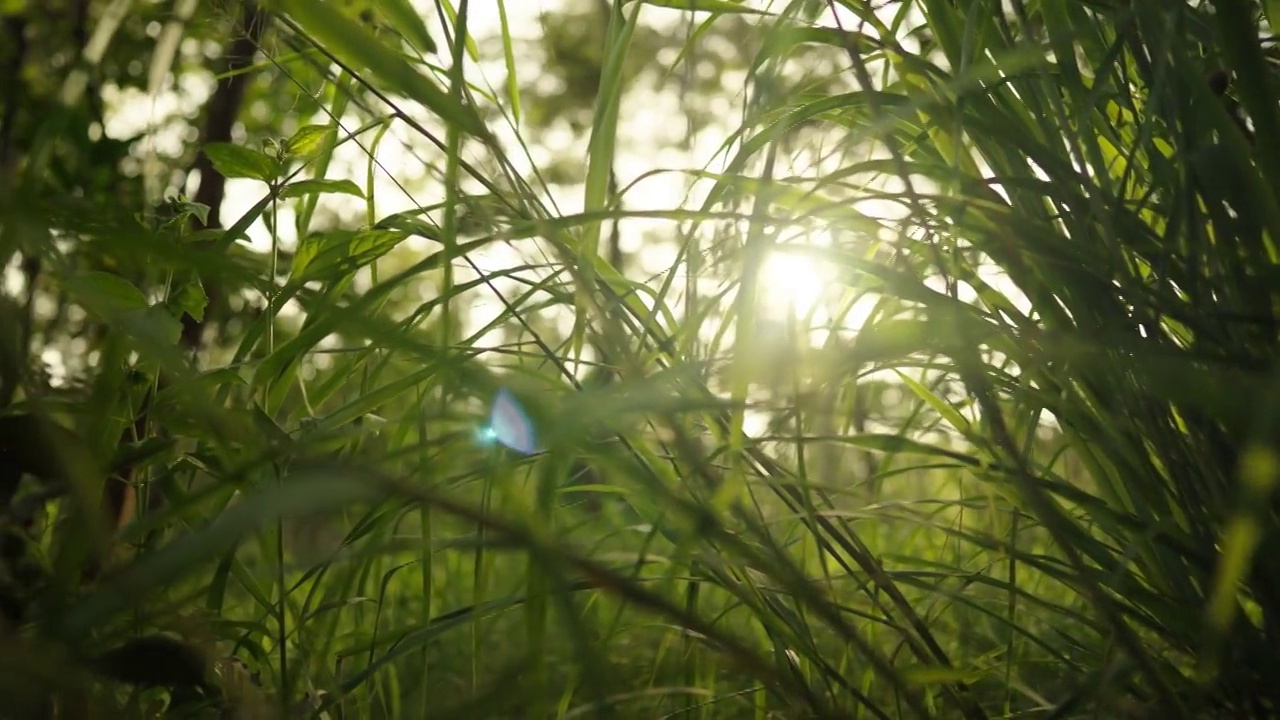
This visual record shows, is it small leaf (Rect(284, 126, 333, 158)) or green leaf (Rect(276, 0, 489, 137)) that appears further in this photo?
small leaf (Rect(284, 126, 333, 158))

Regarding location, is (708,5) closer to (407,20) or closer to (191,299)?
(407,20)

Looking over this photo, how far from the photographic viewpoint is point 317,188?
2.24 ft

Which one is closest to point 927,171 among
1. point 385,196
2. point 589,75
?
point 385,196

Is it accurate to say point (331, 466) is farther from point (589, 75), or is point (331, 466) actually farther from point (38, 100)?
point (589, 75)

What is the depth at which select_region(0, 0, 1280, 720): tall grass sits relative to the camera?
37 centimetres

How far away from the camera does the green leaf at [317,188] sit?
67cm

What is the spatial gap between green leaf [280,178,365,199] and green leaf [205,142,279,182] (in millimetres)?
15

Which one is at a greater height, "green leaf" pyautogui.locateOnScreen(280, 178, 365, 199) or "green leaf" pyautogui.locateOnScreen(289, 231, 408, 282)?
"green leaf" pyautogui.locateOnScreen(280, 178, 365, 199)

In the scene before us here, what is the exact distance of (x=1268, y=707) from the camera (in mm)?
495

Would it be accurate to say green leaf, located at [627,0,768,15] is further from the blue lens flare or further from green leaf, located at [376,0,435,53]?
the blue lens flare

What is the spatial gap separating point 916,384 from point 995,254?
0.14 meters

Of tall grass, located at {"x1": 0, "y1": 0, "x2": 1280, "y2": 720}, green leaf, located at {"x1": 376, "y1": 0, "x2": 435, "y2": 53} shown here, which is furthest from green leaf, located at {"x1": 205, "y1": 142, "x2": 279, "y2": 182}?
green leaf, located at {"x1": 376, "y1": 0, "x2": 435, "y2": 53}

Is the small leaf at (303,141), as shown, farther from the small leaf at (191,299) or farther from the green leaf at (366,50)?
the green leaf at (366,50)

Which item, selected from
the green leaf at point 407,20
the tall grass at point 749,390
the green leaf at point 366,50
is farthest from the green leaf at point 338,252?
the green leaf at point 366,50
